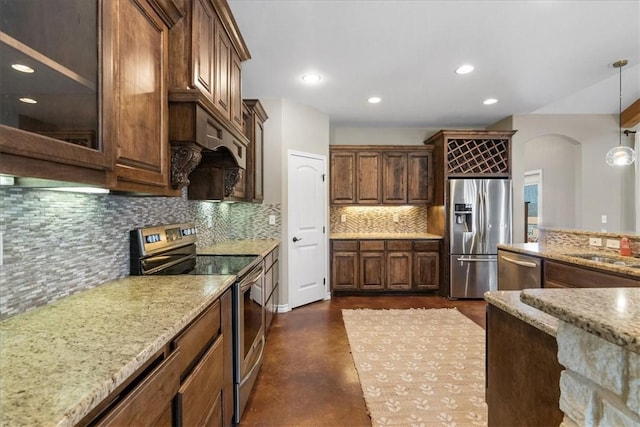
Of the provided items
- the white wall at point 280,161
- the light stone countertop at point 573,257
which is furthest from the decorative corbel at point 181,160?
the light stone countertop at point 573,257

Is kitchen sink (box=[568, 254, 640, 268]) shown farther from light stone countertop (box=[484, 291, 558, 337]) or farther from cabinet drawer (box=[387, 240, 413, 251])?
cabinet drawer (box=[387, 240, 413, 251])

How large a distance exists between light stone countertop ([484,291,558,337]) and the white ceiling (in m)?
1.93

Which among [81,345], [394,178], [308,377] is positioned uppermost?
[394,178]

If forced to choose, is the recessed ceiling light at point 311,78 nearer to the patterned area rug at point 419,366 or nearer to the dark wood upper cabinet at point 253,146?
the dark wood upper cabinet at point 253,146

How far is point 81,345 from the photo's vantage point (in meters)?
0.79

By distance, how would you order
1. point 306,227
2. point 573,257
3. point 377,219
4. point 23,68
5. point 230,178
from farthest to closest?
point 377,219 < point 306,227 < point 230,178 < point 573,257 < point 23,68

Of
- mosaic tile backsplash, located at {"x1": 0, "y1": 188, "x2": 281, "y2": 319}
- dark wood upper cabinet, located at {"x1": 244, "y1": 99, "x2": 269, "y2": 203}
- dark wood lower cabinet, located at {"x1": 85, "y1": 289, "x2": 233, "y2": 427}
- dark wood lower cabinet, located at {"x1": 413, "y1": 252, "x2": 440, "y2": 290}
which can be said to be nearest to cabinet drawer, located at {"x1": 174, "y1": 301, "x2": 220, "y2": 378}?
dark wood lower cabinet, located at {"x1": 85, "y1": 289, "x2": 233, "y2": 427}

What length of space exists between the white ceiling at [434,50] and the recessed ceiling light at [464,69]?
0.08 m

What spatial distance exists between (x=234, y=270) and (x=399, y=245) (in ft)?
10.2

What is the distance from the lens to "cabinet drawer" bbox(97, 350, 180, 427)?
2.24 feet

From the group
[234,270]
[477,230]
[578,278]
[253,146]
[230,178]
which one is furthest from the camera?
[477,230]

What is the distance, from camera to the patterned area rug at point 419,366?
1850mm

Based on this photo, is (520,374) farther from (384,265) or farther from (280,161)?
(384,265)

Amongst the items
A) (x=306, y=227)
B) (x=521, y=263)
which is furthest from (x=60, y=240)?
(x=521, y=263)
